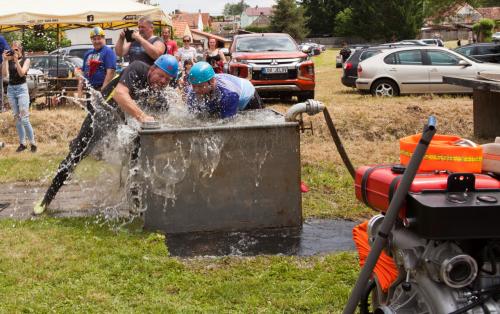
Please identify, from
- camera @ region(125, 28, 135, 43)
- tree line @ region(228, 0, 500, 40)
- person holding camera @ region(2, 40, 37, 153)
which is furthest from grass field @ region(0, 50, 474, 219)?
tree line @ region(228, 0, 500, 40)

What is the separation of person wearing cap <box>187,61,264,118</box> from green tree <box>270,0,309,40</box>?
86.8 m

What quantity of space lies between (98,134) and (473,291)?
5243 millimetres

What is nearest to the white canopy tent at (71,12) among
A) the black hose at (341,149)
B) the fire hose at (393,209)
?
the black hose at (341,149)

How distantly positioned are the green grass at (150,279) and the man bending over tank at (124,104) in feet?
4.18

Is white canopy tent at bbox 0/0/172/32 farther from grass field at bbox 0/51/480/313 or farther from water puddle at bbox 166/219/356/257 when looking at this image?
water puddle at bbox 166/219/356/257

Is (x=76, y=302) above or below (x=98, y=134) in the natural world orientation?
below

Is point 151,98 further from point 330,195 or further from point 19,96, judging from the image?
point 19,96

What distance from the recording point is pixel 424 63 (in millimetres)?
18156

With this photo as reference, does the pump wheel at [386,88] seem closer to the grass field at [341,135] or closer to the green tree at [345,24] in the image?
the grass field at [341,135]

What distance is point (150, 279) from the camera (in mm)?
5145

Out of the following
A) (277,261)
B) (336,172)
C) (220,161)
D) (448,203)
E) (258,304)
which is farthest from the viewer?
(336,172)

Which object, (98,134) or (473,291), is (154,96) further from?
(473,291)

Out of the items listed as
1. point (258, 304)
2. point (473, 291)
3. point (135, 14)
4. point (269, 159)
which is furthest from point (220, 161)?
point (135, 14)

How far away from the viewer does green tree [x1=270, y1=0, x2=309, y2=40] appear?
9281cm
